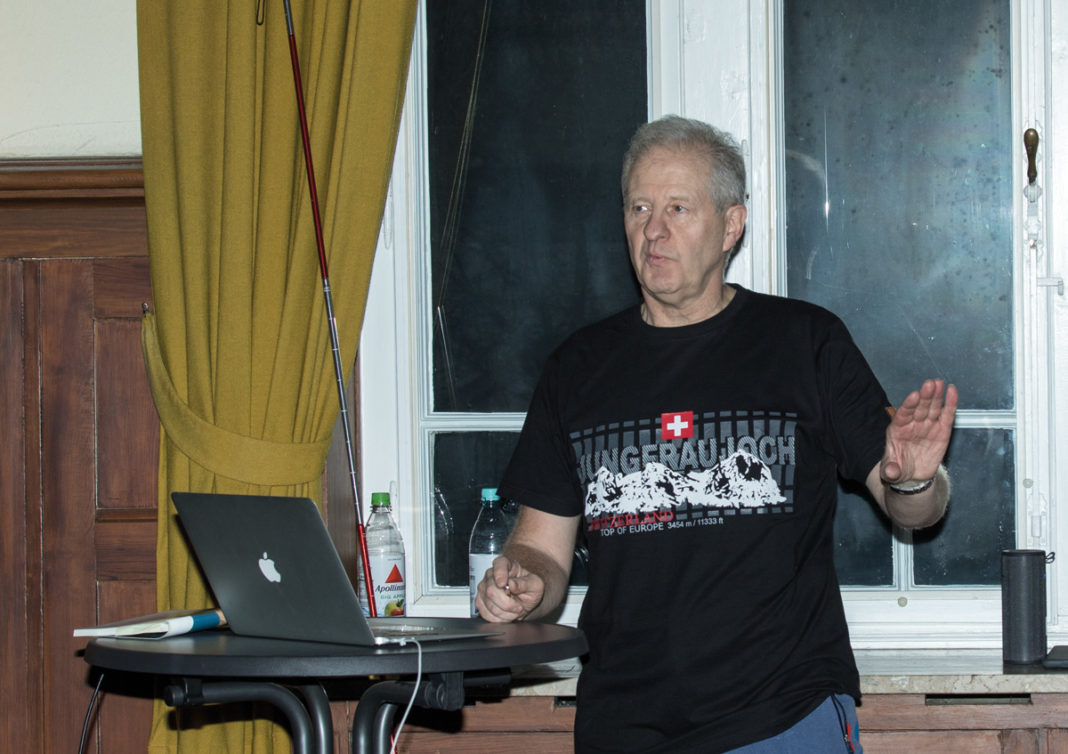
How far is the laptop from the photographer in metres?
1.39

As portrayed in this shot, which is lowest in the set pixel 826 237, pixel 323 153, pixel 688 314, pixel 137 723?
pixel 137 723

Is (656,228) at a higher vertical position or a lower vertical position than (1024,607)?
higher

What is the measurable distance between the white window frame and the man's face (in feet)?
1.85

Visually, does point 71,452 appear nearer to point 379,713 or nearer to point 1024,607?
point 379,713

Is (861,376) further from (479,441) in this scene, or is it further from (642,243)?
(479,441)

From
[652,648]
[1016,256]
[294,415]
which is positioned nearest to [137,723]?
[294,415]

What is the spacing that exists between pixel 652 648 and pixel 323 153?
4.01 ft

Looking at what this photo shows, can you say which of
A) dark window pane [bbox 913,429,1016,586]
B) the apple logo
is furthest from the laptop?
dark window pane [bbox 913,429,1016,586]

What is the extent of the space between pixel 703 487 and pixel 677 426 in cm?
11

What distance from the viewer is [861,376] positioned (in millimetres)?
1826

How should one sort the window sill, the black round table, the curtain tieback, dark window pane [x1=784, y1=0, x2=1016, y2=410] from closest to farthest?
the black round table, the window sill, the curtain tieback, dark window pane [x1=784, y1=0, x2=1016, y2=410]

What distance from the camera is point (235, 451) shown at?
230 cm

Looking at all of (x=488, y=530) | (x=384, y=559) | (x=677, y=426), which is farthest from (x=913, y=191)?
(x=384, y=559)

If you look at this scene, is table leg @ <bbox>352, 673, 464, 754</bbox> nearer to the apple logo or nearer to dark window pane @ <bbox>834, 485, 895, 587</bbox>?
the apple logo
